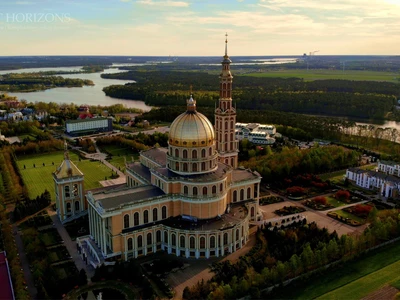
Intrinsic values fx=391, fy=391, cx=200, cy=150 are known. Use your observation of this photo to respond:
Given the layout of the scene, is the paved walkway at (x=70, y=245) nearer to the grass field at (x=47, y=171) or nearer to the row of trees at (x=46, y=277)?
the row of trees at (x=46, y=277)

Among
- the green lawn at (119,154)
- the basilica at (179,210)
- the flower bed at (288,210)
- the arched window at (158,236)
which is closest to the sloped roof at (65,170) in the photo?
the basilica at (179,210)

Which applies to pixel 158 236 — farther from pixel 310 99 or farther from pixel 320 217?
pixel 310 99

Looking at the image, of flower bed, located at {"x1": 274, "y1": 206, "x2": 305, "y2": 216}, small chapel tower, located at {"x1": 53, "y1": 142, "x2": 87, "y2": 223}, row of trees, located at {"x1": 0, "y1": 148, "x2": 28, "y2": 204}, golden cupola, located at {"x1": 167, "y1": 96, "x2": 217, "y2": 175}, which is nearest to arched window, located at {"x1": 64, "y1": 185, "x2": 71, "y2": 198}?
small chapel tower, located at {"x1": 53, "y1": 142, "x2": 87, "y2": 223}

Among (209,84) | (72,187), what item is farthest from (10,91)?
(72,187)

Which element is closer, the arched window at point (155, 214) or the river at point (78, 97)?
the arched window at point (155, 214)

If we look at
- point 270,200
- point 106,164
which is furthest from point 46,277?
point 106,164

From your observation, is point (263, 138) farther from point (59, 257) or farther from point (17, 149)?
point (59, 257)
